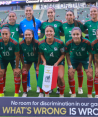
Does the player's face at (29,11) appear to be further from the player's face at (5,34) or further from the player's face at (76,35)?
the player's face at (76,35)

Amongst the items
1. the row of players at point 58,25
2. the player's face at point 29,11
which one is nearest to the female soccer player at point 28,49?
the row of players at point 58,25

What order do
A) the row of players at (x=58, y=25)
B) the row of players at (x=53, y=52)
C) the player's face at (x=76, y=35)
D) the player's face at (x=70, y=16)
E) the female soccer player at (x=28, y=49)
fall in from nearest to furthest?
the player's face at (x=76, y=35) < the row of players at (x=53, y=52) < the female soccer player at (x=28, y=49) < the player's face at (x=70, y=16) < the row of players at (x=58, y=25)

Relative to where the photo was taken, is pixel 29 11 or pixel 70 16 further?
pixel 29 11

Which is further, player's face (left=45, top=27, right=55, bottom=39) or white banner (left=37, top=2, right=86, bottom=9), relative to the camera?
white banner (left=37, top=2, right=86, bottom=9)

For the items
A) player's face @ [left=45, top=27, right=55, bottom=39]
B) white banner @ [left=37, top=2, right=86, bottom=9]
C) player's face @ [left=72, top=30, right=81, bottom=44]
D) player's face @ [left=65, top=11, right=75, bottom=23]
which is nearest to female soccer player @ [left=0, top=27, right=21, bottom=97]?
player's face @ [left=45, top=27, right=55, bottom=39]

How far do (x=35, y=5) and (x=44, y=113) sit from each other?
36.3 m

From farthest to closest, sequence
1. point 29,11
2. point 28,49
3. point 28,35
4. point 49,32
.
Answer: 1. point 29,11
2. point 28,49
3. point 28,35
4. point 49,32

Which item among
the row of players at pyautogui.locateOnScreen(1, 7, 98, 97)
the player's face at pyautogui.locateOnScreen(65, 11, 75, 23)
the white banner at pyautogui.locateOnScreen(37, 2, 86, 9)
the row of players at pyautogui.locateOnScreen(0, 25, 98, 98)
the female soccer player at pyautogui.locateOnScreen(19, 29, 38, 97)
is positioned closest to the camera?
the row of players at pyautogui.locateOnScreen(0, 25, 98, 98)

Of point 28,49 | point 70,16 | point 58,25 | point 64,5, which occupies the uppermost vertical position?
point 64,5

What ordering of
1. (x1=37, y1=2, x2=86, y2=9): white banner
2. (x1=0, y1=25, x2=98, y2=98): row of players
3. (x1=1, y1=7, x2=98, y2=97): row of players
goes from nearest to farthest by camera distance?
(x1=0, y1=25, x2=98, y2=98): row of players < (x1=1, y1=7, x2=98, y2=97): row of players < (x1=37, y1=2, x2=86, y2=9): white banner

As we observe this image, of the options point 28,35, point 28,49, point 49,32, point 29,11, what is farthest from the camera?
point 29,11

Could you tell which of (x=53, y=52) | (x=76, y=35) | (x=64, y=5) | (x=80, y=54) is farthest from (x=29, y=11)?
(x=64, y=5)

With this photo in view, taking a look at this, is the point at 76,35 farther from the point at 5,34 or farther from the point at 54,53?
the point at 5,34

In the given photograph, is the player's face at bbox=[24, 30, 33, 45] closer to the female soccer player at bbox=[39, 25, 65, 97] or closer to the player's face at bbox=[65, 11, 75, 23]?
the female soccer player at bbox=[39, 25, 65, 97]
